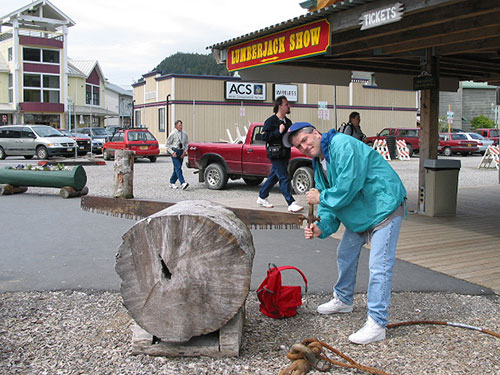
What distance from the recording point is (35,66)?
53719 mm

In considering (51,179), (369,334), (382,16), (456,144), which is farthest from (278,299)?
(456,144)

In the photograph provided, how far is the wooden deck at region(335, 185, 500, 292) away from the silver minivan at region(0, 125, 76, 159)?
21.6 meters

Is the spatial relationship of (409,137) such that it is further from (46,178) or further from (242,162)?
(46,178)

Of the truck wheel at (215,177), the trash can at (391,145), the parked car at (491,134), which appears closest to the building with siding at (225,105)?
the trash can at (391,145)

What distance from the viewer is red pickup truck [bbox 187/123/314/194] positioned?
12656 millimetres

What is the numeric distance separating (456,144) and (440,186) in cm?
2562

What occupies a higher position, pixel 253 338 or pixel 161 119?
pixel 161 119

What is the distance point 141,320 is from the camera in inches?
149

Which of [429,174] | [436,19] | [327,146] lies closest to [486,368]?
[327,146]

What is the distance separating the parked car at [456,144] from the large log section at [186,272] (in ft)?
104

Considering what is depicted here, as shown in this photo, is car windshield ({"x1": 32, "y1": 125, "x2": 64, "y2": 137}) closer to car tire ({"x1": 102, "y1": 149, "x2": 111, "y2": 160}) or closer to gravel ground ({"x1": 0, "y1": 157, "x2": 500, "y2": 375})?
car tire ({"x1": 102, "y1": 149, "x2": 111, "y2": 160})

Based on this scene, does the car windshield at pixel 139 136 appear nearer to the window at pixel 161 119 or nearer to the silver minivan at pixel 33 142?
the silver minivan at pixel 33 142

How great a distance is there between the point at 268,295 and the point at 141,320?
48.4 inches

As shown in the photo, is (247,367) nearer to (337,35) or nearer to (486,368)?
(486,368)
